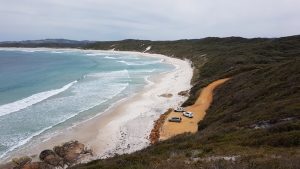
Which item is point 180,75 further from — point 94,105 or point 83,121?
point 83,121

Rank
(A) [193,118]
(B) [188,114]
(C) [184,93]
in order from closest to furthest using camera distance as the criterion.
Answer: (A) [193,118], (B) [188,114], (C) [184,93]

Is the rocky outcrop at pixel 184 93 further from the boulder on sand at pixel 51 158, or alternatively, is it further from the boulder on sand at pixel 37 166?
the boulder on sand at pixel 37 166

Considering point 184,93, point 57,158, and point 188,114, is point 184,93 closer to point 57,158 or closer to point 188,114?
point 188,114

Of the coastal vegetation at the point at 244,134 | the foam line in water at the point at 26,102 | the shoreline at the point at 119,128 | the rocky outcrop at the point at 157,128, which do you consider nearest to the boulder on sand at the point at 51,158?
the shoreline at the point at 119,128

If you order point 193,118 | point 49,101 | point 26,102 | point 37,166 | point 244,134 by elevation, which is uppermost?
point 244,134

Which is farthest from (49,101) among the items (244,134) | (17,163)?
(244,134)

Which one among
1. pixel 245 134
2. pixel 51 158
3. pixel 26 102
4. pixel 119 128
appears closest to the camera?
pixel 245 134

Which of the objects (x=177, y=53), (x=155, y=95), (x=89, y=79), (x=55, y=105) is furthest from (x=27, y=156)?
(x=177, y=53)
